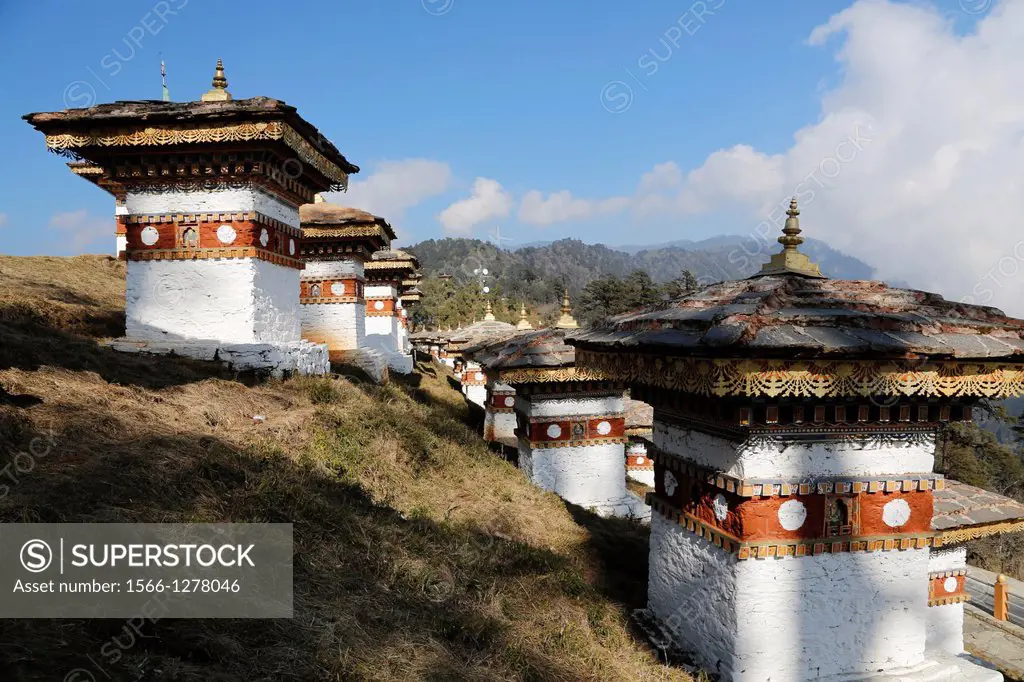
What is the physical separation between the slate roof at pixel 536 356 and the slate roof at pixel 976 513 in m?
4.87

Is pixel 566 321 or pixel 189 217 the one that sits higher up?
pixel 189 217

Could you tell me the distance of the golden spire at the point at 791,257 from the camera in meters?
4.81

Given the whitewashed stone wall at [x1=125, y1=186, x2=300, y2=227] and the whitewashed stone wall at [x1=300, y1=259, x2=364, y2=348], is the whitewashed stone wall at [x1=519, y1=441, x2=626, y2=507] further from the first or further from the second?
the whitewashed stone wall at [x1=300, y1=259, x2=364, y2=348]

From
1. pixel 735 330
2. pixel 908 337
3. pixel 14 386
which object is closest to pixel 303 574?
pixel 735 330

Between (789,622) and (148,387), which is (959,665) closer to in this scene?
(789,622)

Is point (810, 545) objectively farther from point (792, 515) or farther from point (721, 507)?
point (721, 507)

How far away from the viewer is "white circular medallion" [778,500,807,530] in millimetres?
4086

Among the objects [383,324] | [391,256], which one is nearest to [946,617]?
[383,324]

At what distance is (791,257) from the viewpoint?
4.85m

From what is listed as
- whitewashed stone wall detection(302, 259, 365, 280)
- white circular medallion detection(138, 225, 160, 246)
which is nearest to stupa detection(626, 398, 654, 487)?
whitewashed stone wall detection(302, 259, 365, 280)

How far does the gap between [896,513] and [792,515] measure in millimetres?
833

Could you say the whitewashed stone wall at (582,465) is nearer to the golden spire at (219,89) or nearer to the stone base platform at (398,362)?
the golden spire at (219,89)

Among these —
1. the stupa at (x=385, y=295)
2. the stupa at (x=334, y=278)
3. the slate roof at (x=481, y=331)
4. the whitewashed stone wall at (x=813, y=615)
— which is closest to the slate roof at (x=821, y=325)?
the whitewashed stone wall at (x=813, y=615)

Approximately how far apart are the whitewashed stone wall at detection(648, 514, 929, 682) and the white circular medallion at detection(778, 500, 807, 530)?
244 mm
